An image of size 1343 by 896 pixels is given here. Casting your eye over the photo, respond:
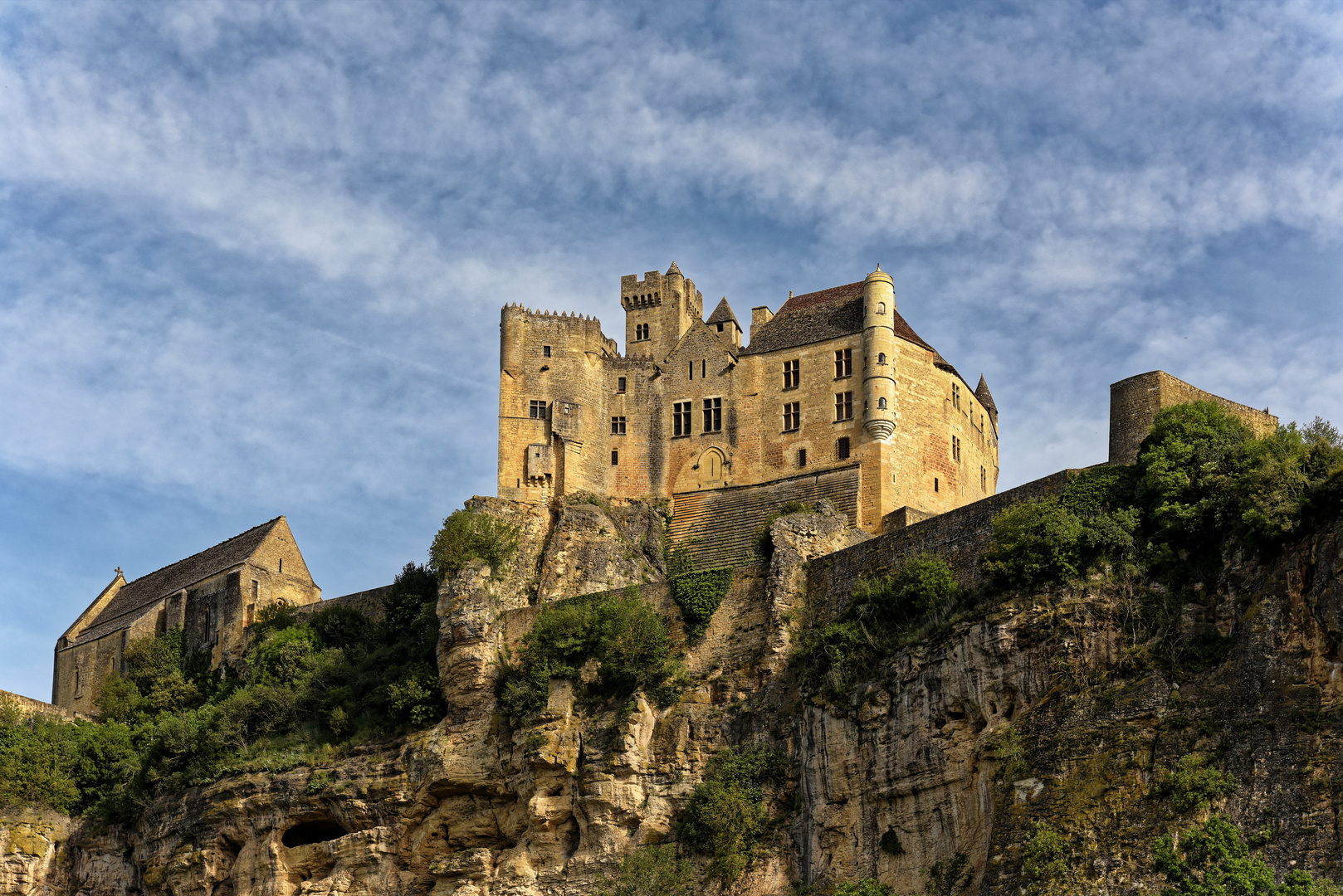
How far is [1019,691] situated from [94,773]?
105 ft

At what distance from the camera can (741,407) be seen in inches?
2267

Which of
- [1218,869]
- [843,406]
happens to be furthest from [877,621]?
[843,406]

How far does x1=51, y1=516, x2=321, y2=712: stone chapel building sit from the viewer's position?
203 feet

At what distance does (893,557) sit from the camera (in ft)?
134

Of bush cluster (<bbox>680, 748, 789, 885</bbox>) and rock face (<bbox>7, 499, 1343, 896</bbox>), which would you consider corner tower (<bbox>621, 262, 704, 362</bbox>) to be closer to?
rock face (<bbox>7, 499, 1343, 896</bbox>)

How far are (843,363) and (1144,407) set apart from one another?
15.4 m

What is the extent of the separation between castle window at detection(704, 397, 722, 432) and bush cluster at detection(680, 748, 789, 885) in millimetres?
19213

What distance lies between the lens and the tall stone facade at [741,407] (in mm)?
55281

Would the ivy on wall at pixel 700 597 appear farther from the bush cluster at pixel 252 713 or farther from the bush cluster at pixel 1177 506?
the bush cluster at pixel 1177 506

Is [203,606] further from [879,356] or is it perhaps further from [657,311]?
[879,356]

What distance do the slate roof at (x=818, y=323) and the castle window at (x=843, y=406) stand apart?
2.19m

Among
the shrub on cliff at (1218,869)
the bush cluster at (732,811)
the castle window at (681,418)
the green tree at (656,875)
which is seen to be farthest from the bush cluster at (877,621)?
the castle window at (681,418)

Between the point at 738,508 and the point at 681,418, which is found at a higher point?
the point at 681,418

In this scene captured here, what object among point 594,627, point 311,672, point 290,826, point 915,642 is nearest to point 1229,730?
point 915,642
